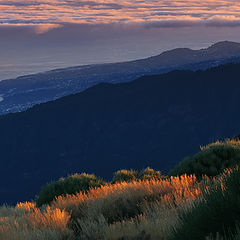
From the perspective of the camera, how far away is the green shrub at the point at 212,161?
1278cm

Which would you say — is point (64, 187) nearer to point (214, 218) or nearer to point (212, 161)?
point (212, 161)

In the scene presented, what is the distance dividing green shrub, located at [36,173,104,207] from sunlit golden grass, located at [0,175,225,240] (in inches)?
203

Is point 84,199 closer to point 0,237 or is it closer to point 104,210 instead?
point 104,210

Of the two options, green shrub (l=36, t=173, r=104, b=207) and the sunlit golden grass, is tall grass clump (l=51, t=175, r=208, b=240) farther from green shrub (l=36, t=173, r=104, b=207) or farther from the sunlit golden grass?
green shrub (l=36, t=173, r=104, b=207)

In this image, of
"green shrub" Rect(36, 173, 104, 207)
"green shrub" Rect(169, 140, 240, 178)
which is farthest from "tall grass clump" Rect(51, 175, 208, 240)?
"green shrub" Rect(36, 173, 104, 207)

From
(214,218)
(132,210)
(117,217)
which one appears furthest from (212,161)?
(214,218)

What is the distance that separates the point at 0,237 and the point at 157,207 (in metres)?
2.50

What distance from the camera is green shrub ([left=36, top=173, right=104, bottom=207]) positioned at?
1395 cm

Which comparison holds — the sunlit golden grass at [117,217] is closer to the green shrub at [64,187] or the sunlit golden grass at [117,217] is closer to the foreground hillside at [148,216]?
the foreground hillside at [148,216]

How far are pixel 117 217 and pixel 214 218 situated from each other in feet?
11.0

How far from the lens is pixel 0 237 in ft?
20.3

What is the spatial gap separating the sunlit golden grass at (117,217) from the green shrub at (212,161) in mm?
4669

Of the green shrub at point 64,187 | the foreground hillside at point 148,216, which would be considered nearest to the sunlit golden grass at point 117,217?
the foreground hillside at point 148,216

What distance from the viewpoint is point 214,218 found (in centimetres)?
418
